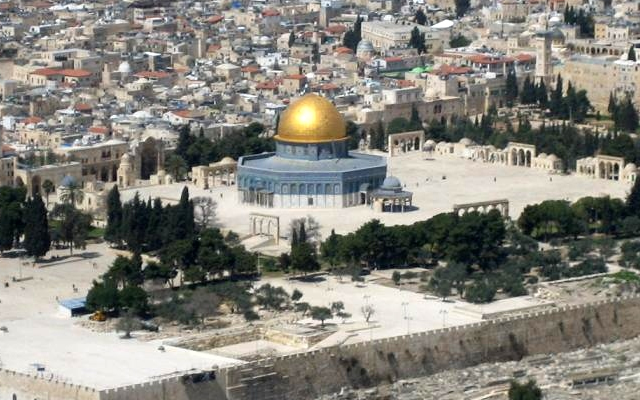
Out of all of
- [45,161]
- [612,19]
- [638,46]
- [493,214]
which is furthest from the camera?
[612,19]

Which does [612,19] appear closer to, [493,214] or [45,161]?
[45,161]

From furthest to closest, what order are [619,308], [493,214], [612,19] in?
[612,19] < [493,214] < [619,308]

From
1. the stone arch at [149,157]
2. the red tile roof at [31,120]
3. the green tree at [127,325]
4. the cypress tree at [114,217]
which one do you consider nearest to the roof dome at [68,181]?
the cypress tree at [114,217]

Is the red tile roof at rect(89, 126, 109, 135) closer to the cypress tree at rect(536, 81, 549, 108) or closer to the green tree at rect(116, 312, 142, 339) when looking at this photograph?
the cypress tree at rect(536, 81, 549, 108)

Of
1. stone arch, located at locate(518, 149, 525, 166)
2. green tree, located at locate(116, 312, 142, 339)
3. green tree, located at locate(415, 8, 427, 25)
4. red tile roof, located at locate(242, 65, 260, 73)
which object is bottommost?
green tree, located at locate(415, 8, 427, 25)

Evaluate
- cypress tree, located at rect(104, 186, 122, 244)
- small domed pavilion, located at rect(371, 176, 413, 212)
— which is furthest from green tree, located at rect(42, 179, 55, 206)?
small domed pavilion, located at rect(371, 176, 413, 212)

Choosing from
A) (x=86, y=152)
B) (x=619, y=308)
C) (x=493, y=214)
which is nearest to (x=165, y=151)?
(x=86, y=152)
